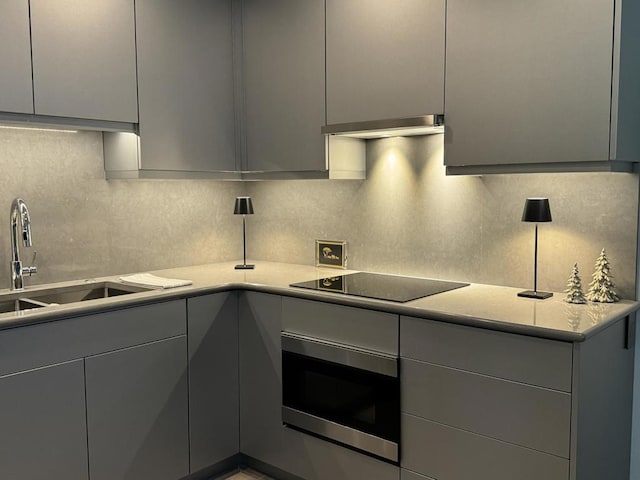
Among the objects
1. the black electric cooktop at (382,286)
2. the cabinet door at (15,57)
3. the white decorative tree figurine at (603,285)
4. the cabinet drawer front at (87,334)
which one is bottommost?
the cabinet drawer front at (87,334)

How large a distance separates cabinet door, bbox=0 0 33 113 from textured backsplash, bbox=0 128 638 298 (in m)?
0.32

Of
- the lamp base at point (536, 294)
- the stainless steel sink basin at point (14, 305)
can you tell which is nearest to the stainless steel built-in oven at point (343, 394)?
the lamp base at point (536, 294)

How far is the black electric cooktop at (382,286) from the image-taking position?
242 centimetres

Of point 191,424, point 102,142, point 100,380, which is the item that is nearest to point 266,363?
point 191,424

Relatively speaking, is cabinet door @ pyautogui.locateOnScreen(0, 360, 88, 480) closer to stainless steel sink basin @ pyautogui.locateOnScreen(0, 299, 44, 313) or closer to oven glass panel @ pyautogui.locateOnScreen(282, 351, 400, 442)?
stainless steel sink basin @ pyautogui.locateOnScreen(0, 299, 44, 313)

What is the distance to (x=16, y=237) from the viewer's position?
8.32 ft

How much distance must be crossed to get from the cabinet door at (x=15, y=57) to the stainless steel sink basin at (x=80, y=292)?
2.61 ft

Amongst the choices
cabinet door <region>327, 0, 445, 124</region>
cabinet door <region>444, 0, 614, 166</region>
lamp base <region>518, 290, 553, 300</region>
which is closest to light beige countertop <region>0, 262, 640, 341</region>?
lamp base <region>518, 290, 553, 300</region>

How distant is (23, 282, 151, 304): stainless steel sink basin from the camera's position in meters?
2.66

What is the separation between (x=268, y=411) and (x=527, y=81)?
1.76 meters

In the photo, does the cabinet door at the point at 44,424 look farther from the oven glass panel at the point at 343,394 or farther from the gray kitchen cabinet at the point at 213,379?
the oven glass panel at the point at 343,394

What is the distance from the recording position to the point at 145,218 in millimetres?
3127

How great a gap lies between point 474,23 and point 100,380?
197 cm

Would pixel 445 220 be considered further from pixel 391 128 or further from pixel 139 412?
pixel 139 412
